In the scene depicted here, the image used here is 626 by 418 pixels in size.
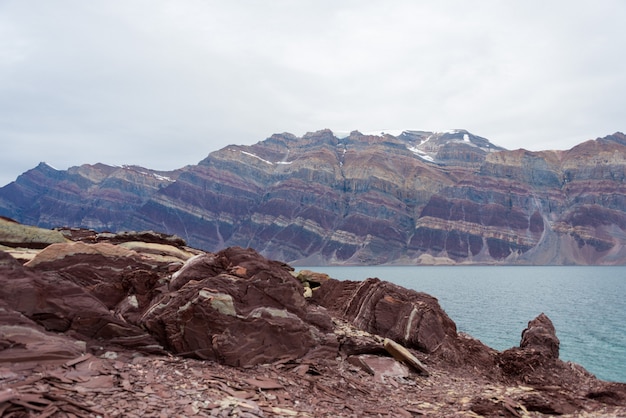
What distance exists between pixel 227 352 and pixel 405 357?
6.86 metres

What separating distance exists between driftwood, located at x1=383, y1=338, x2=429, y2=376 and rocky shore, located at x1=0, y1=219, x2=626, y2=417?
0.16 ft

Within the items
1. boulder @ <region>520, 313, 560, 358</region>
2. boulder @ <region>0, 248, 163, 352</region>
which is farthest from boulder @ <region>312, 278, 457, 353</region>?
boulder @ <region>0, 248, 163, 352</region>

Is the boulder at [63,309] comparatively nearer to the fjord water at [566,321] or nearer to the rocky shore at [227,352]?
the rocky shore at [227,352]

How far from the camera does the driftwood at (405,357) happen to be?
17.3 meters

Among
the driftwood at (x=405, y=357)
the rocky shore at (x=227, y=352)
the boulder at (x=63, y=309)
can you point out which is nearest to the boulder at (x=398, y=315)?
the rocky shore at (x=227, y=352)

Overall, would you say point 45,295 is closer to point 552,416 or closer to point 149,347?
point 149,347

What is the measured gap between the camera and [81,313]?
13922 mm

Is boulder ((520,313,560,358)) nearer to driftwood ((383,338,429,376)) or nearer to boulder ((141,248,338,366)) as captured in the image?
driftwood ((383,338,429,376))

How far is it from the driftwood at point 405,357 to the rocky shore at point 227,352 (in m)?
0.05

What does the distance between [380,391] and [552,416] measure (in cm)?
500

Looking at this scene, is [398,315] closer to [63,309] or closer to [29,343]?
[63,309]

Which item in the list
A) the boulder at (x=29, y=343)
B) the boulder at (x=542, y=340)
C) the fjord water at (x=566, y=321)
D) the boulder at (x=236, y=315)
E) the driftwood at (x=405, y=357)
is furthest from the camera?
the fjord water at (x=566, y=321)

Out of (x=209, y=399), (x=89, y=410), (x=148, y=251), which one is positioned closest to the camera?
(x=89, y=410)

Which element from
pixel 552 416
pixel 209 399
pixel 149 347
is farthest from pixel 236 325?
pixel 552 416
